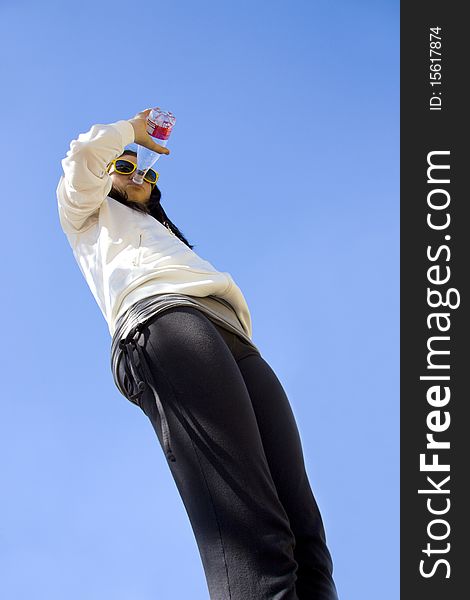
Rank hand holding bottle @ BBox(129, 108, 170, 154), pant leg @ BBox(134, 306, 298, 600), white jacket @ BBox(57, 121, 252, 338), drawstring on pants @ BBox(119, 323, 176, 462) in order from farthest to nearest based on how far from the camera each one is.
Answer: hand holding bottle @ BBox(129, 108, 170, 154), white jacket @ BBox(57, 121, 252, 338), drawstring on pants @ BBox(119, 323, 176, 462), pant leg @ BBox(134, 306, 298, 600)

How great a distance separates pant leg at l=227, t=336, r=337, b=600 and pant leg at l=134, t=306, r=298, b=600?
0.13 metres

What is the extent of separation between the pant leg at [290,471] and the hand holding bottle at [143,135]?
1.81ft

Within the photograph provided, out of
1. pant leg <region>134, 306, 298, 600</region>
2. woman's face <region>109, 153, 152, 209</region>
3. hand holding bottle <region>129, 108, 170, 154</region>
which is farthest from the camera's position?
woman's face <region>109, 153, 152, 209</region>

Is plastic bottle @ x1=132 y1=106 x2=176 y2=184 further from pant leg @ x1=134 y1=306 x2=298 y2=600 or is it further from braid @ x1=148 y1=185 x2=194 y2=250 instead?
pant leg @ x1=134 y1=306 x2=298 y2=600

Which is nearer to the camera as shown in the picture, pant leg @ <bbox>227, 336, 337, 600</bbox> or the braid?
pant leg @ <bbox>227, 336, 337, 600</bbox>

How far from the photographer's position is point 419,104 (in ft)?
10.3

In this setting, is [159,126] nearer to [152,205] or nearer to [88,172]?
[152,205]

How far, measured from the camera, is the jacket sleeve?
1.60 m

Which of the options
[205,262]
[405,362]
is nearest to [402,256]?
[405,362]

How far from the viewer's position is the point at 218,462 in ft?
4.09

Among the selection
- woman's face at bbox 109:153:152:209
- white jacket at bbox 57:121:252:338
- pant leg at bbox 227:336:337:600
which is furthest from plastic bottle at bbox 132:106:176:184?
pant leg at bbox 227:336:337:600

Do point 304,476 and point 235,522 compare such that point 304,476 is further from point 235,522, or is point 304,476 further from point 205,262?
point 205,262

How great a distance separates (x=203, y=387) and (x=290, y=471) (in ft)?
0.83

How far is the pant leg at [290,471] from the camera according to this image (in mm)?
1327
